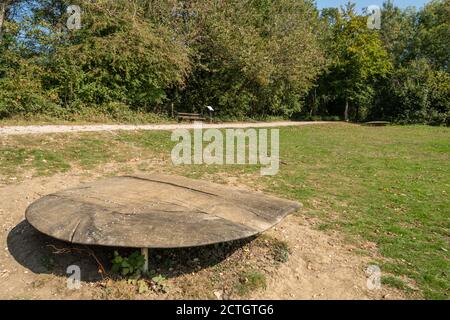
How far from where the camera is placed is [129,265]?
131 inches

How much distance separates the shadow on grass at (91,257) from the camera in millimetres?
3439

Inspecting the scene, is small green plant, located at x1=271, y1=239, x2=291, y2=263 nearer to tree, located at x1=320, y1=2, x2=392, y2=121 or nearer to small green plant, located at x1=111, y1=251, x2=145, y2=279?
small green plant, located at x1=111, y1=251, x2=145, y2=279

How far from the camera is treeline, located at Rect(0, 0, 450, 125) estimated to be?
1304 centimetres

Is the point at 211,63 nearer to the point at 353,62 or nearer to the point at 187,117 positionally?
the point at 187,117

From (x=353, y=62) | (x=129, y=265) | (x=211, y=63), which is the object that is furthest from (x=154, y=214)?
(x=353, y=62)

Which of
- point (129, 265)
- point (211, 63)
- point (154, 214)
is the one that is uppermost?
point (211, 63)

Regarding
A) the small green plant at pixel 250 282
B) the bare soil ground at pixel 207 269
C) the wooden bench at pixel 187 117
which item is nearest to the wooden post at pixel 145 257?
the bare soil ground at pixel 207 269

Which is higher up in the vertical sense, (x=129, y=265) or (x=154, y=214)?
(x=154, y=214)

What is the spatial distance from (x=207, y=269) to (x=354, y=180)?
16.0 ft

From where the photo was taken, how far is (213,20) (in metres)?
17.3

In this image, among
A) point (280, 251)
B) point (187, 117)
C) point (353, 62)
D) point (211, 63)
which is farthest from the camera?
point (353, 62)

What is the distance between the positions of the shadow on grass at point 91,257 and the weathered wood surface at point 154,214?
459mm

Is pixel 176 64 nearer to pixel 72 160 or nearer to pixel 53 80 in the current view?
pixel 53 80
